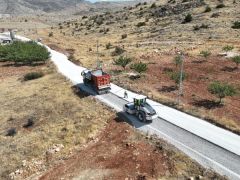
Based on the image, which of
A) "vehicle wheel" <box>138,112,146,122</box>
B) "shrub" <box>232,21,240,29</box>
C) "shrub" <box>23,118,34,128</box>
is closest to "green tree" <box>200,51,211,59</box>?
"shrub" <box>232,21,240,29</box>

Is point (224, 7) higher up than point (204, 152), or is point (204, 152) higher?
point (224, 7)

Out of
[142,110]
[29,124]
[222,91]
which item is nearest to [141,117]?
[142,110]

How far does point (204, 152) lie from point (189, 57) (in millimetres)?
32290

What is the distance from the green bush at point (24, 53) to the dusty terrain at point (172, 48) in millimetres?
6593

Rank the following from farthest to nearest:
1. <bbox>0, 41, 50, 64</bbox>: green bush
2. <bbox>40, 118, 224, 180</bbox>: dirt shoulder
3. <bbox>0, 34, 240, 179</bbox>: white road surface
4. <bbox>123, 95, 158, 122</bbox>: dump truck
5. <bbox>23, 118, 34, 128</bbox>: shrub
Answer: <bbox>0, 41, 50, 64</bbox>: green bush → <bbox>23, 118, 34, 128</bbox>: shrub → <bbox>123, 95, 158, 122</bbox>: dump truck → <bbox>0, 34, 240, 179</bbox>: white road surface → <bbox>40, 118, 224, 180</bbox>: dirt shoulder

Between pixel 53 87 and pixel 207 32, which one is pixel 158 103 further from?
pixel 207 32

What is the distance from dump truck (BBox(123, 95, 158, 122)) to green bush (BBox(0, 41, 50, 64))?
3909 cm

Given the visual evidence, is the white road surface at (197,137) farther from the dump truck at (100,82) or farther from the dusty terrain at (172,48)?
the dump truck at (100,82)

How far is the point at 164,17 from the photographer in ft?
327

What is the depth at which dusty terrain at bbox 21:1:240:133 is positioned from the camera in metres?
38.2

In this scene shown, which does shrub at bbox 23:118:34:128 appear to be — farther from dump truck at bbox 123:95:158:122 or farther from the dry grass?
dump truck at bbox 123:95:158:122

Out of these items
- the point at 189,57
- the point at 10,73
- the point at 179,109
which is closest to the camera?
the point at 179,109

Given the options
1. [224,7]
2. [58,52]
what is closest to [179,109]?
[58,52]

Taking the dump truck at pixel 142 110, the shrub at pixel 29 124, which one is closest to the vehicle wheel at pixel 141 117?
the dump truck at pixel 142 110
